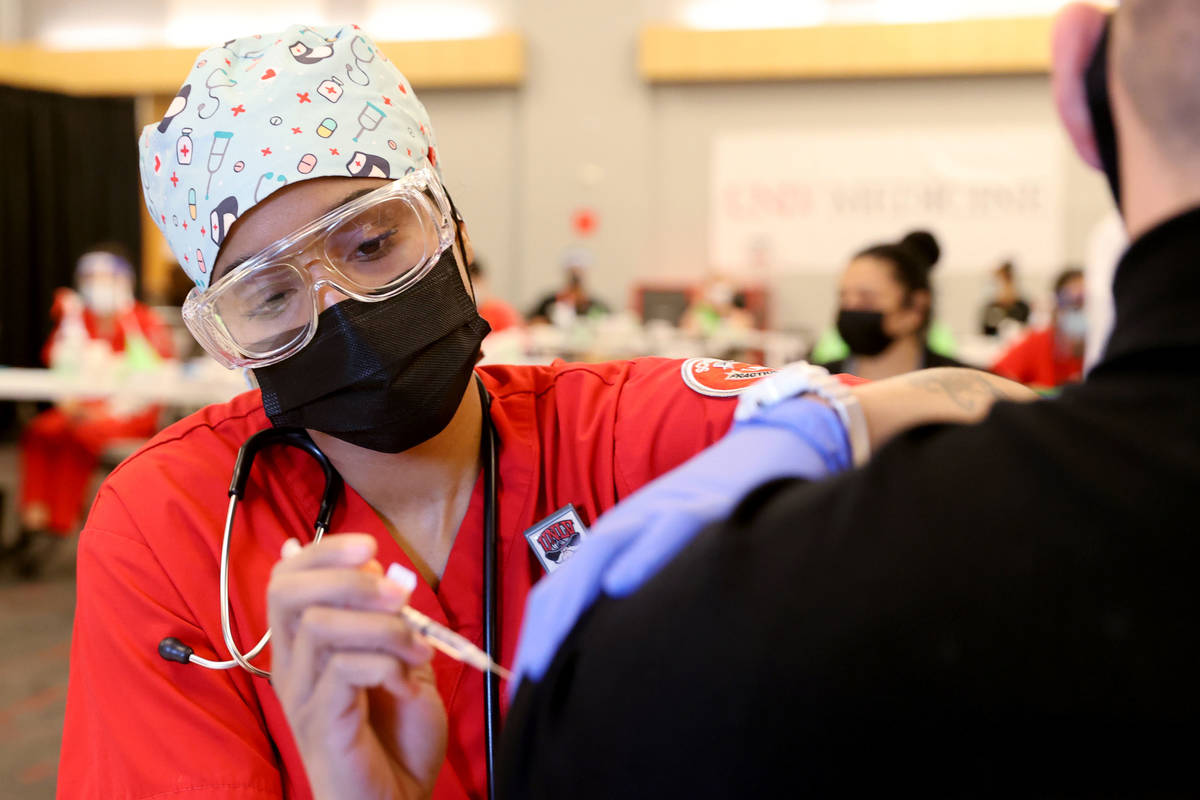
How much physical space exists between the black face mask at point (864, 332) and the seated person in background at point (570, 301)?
3.34 meters

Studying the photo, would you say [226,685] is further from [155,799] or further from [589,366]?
[589,366]

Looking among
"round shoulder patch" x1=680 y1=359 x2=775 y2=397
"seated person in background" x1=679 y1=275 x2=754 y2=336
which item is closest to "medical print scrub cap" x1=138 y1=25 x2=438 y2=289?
"round shoulder patch" x1=680 y1=359 x2=775 y2=397

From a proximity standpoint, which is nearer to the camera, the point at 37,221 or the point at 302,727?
the point at 302,727

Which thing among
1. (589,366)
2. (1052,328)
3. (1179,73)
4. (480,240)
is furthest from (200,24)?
(1179,73)

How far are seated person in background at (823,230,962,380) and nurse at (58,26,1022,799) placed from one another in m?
2.10

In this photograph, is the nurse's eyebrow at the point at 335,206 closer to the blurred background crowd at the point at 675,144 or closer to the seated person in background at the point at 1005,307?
the blurred background crowd at the point at 675,144

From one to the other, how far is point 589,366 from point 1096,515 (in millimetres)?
943

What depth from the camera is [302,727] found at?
2.48ft

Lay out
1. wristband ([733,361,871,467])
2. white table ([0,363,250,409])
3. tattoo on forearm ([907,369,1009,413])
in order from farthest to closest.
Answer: white table ([0,363,250,409]) < tattoo on forearm ([907,369,1009,413]) < wristband ([733,361,871,467])

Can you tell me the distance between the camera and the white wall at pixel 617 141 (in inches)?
330

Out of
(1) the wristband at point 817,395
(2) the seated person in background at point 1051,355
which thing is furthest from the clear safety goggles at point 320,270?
(2) the seated person in background at point 1051,355

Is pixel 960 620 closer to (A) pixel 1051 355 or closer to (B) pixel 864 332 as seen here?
(B) pixel 864 332

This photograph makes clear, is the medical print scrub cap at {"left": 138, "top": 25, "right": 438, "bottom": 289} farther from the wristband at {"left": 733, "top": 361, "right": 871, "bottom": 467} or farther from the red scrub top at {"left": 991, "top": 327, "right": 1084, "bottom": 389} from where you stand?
the red scrub top at {"left": 991, "top": 327, "right": 1084, "bottom": 389}

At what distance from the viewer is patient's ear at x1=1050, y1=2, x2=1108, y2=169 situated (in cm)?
55
